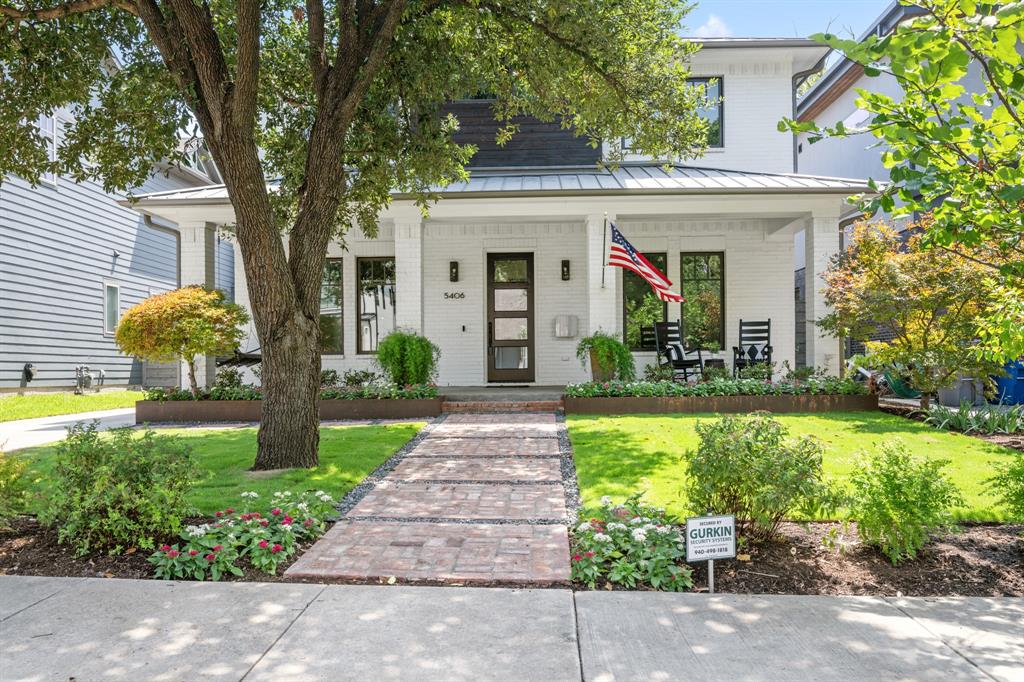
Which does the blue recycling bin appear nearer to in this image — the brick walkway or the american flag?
the american flag

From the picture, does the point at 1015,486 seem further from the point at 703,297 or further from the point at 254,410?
the point at 703,297

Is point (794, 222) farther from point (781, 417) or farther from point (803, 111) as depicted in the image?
point (803, 111)

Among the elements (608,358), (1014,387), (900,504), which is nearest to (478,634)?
(900,504)

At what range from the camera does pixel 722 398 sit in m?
9.49

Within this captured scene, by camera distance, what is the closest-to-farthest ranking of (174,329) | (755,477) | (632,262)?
(755,477)
(174,329)
(632,262)

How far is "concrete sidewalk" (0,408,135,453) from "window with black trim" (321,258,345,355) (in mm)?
3582

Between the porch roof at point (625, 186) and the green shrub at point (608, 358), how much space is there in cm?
234

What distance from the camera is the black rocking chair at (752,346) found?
1137 centimetres

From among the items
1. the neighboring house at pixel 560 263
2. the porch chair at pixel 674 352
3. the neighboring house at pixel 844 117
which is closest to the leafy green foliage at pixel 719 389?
the porch chair at pixel 674 352

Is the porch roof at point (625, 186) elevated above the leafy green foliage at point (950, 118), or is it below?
above

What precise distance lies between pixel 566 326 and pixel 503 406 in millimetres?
2821

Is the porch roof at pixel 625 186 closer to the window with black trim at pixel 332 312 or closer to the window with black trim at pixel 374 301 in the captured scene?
the window with black trim at pixel 332 312

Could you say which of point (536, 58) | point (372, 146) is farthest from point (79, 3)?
point (536, 58)

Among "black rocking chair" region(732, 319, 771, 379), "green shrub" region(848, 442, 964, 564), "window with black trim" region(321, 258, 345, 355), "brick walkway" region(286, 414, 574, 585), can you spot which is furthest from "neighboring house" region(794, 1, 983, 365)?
"green shrub" region(848, 442, 964, 564)
